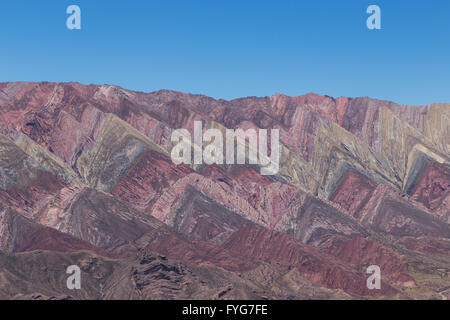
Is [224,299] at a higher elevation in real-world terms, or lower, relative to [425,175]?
lower

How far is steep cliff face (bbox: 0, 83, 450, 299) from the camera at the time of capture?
105 m

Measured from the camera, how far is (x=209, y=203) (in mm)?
141375

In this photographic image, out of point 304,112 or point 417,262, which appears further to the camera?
point 304,112

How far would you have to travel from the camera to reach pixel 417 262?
12650 cm

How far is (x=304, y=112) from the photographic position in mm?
192500

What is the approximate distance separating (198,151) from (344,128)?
48.4 metres

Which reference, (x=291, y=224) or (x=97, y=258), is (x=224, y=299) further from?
(x=291, y=224)

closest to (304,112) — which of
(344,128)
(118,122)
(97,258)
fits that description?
(344,128)

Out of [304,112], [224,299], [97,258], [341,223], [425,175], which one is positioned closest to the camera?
[224,299]

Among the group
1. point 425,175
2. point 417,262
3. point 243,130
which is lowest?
point 417,262

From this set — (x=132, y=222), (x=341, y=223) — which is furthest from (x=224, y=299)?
(x=341, y=223)

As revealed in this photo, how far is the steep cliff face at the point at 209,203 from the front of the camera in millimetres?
105312

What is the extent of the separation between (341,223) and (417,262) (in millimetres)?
19984

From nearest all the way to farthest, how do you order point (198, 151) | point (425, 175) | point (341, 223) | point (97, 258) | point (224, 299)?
point (224, 299)
point (97, 258)
point (341, 223)
point (198, 151)
point (425, 175)
